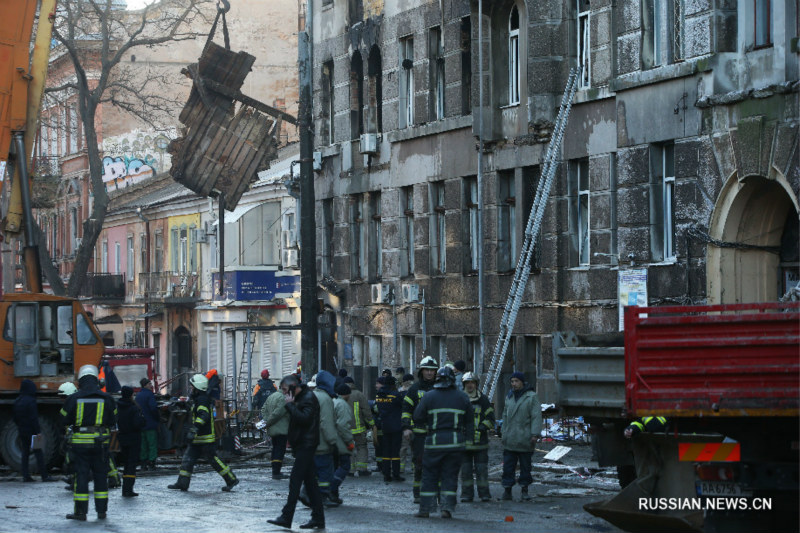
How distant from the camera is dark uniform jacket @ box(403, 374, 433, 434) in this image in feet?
63.7

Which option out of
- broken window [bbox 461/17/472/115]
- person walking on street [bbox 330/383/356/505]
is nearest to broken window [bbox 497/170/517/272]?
broken window [bbox 461/17/472/115]

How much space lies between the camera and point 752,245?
76.7ft

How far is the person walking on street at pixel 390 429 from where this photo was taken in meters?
23.0

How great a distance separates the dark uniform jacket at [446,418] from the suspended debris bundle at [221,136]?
82.2 feet

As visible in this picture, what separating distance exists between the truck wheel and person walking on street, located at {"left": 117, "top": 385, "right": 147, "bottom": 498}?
13.9 ft

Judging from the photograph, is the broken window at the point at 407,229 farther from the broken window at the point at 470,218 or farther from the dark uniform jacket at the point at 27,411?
the dark uniform jacket at the point at 27,411

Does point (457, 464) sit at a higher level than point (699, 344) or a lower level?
lower

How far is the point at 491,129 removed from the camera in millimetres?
30656

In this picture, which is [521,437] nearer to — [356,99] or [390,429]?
[390,429]

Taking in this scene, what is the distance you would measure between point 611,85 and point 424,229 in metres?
8.53

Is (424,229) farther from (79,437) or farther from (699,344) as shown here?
(699,344)

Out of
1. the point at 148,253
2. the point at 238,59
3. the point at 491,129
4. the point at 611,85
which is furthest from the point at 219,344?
the point at 611,85

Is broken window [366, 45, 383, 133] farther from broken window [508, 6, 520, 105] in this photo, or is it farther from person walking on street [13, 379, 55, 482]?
person walking on street [13, 379, 55, 482]

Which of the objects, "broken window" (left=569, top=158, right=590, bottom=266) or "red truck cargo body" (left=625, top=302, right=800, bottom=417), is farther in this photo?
"broken window" (left=569, top=158, right=590, bottom=266)
